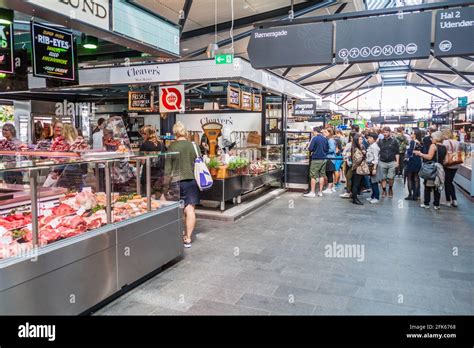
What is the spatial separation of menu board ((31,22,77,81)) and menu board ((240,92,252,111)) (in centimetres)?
386

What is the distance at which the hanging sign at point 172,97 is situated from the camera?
26.4 feet

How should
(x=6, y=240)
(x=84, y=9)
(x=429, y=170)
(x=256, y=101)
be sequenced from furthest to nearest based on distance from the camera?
(x=256, y=101), (x=429, y=170), (x=84, y=9), (x=6, y=240)

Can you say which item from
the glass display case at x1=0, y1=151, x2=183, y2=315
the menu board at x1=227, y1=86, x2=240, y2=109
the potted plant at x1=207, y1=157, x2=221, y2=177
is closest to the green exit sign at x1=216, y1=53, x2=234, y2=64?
the menu board at x1=227, y1=86, x2=240, y2=109

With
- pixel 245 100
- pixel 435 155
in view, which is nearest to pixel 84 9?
pixel 245 100

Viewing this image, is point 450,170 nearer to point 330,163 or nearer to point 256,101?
point 330,163

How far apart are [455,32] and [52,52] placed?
5457 millimetres

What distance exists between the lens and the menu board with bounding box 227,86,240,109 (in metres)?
8.26

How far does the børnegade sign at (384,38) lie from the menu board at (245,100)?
4.19 metres

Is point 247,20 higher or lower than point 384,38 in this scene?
higher

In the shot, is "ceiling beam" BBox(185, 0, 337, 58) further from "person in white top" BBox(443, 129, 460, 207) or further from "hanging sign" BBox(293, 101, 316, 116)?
"person in white top" BBox(443, 129, 460, 207)

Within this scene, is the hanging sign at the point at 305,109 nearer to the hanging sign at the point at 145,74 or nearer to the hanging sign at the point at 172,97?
the hanging sign at the point at 172,97

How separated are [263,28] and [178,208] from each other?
271 centimetres

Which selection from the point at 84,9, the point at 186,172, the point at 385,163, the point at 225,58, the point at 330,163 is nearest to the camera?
the point at 84,9

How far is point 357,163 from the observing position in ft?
27.8
